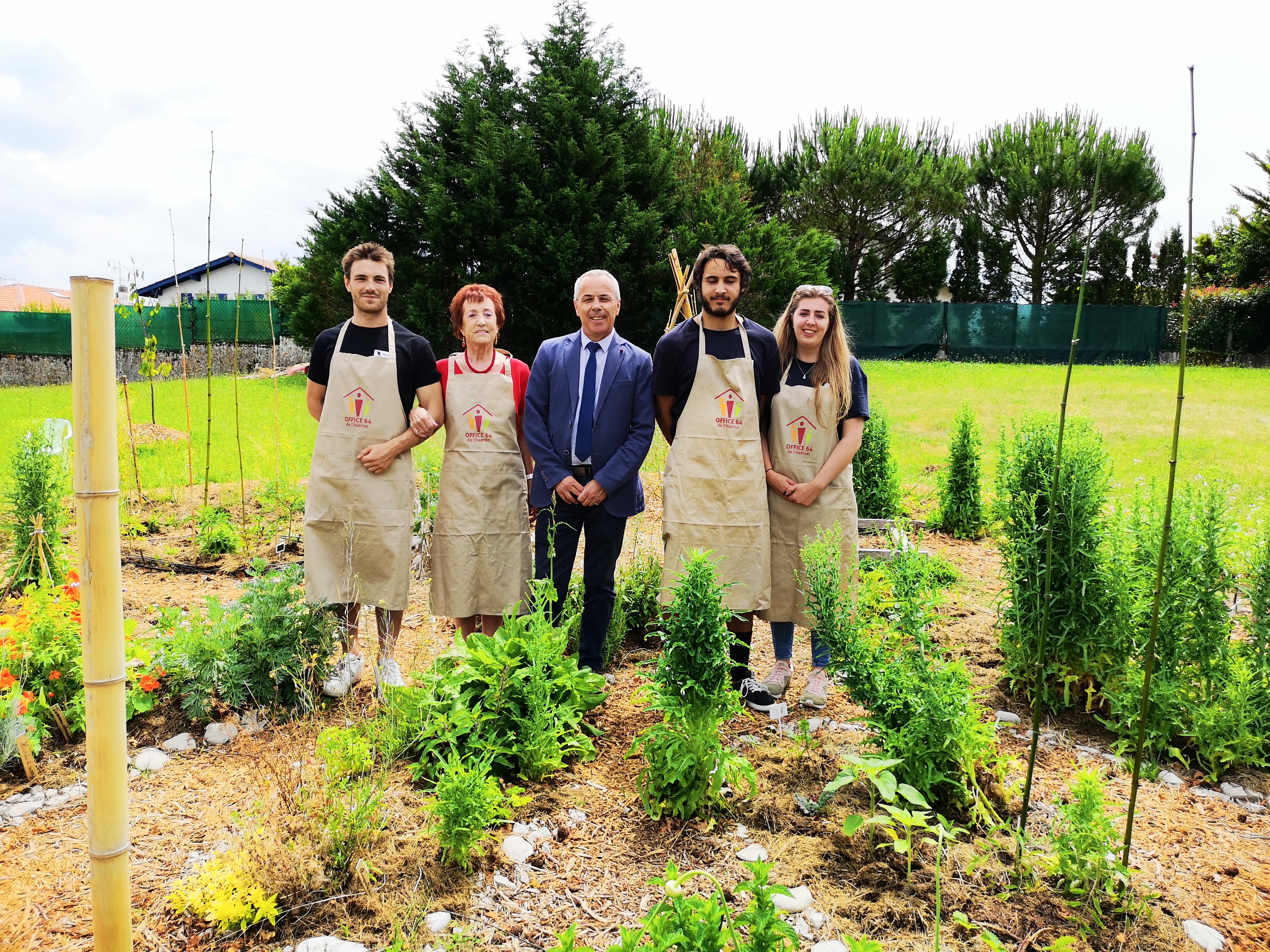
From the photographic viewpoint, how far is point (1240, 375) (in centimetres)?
1875

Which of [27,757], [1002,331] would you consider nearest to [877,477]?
[27,757]

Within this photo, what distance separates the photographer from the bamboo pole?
1.55 metres

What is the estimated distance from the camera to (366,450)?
3.40 metres

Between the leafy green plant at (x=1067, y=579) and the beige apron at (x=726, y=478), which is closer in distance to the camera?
the leafy green plant at (x=1067, y=579)

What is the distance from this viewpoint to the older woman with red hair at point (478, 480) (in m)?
3.55

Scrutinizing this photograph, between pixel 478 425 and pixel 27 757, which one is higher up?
pixel 478 425

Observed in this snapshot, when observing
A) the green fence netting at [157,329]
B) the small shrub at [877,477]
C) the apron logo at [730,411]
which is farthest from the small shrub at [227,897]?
the green fence netting at [157,329]

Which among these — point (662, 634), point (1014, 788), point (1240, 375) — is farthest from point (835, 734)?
point (1240, 375)

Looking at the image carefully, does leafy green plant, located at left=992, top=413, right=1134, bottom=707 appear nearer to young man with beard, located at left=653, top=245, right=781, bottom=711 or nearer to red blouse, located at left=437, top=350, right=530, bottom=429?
young man with beard, located at left=653, top=245, right=781, bottom=711

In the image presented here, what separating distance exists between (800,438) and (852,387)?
1.06 ft

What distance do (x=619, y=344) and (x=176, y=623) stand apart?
8.22 ft

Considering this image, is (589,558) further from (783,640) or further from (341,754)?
(341,754)

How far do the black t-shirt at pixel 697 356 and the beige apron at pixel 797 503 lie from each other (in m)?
0.10

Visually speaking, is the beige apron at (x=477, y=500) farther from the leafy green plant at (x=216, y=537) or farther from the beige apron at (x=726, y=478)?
the leafy green plant at (x=216, y=537)
